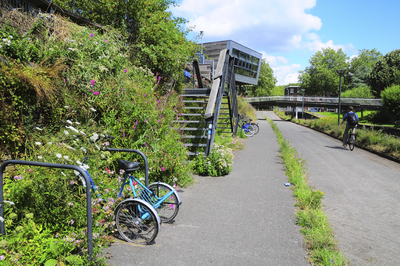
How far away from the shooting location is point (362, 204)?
533cm

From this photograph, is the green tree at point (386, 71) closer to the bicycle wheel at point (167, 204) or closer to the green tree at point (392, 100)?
the green tree at point (392, 100)

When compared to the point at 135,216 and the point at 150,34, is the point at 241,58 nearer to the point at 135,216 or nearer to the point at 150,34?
the point at 150,34

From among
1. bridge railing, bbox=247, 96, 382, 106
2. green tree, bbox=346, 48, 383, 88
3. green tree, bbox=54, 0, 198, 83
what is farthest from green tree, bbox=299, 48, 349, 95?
green tree, bbox=54, 0, 198, 83

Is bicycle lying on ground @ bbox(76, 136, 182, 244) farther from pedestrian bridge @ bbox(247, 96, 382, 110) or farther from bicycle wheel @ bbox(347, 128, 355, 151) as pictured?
pedestrian bridge @ bbox(247, 96, 382, 110)

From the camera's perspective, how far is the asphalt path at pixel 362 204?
3.51m

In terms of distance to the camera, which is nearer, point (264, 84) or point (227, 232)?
point (227, 232)

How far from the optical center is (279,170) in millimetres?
7789

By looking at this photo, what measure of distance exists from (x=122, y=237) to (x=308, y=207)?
3184 millimetres

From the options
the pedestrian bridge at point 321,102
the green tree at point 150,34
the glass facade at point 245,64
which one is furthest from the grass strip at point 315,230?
the pedestrian bridge at point 321,102

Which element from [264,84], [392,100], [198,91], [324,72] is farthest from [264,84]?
[198,91]

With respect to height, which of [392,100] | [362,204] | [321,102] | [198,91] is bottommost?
[362,204]

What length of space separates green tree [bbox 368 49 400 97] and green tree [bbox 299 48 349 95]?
24024 millimetres

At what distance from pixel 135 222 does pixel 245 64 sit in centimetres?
4146

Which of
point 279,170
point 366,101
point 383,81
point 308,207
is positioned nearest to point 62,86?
point 308,207
